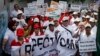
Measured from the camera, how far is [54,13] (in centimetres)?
280

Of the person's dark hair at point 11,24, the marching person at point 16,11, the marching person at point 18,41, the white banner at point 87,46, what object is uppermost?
the marching person at point 16,11

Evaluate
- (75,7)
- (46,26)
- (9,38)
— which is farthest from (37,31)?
(75,7)

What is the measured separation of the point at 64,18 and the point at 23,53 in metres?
0.44

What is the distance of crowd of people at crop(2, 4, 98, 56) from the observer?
8.84ft

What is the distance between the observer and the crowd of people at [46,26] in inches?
106

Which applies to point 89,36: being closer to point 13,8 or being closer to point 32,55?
point 32,55

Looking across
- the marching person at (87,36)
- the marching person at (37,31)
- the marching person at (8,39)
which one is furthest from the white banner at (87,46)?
the marching person at (8,39)

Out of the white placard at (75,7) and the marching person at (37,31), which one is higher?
the white placard at (75,7)

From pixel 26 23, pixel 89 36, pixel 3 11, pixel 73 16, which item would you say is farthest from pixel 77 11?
pixel 3 11

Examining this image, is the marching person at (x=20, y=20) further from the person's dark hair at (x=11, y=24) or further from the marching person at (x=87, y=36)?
the marching person at (x=87, y=36)

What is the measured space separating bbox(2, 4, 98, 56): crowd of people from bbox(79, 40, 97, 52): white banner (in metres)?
0.03

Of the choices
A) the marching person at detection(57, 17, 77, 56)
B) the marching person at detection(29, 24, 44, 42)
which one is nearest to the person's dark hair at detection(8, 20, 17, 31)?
the marching person at detection(29, 24, 44, 42)

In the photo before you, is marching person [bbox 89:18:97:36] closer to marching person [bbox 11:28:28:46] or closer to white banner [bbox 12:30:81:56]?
white banner [bbox 12:30:81:56]

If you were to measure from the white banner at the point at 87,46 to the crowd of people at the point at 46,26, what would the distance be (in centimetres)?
3
